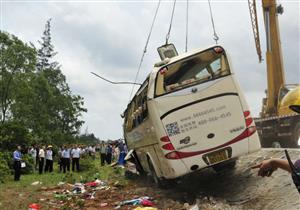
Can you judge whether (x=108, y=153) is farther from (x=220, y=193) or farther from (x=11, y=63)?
(x=220, y=193)

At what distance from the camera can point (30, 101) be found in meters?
46.5

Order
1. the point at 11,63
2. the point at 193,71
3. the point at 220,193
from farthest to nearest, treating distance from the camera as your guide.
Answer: the point at 11,63
the point at 220,193
the point at 193,71

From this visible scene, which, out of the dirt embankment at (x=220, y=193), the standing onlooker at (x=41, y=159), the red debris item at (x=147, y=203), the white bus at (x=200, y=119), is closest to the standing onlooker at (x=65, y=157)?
the standing onlooker at (x=41, y=159)

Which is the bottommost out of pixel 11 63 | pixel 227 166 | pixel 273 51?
pixel 227 166

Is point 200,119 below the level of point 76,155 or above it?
below

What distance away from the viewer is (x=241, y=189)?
1156 centimetres

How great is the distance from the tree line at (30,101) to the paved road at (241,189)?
16629 mm

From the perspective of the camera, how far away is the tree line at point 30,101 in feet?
97.1

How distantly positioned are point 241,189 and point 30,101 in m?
37.7

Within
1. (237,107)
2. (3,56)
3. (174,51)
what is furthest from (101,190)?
(3,56)

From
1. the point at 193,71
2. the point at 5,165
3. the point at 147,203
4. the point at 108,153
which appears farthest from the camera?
the point at 108,153

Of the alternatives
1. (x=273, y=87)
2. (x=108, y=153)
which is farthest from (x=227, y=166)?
(x=108, y=153)

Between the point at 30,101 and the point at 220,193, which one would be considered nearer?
the point at 220,193

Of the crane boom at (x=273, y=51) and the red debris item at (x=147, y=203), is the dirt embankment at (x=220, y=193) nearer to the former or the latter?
the red debris item at (x=147, y=203)
